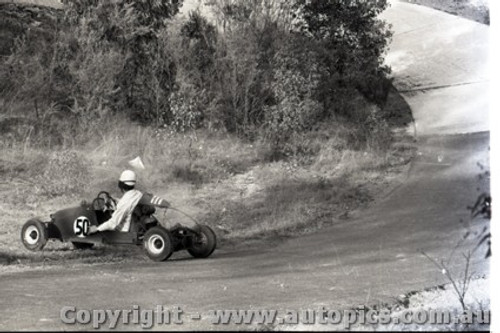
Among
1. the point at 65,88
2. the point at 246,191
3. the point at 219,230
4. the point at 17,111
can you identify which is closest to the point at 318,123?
the point at 246,191

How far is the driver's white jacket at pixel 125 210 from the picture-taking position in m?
6.91

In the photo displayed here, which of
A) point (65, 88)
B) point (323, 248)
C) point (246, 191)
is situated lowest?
point (323, 248)

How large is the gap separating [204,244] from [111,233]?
0.91 m

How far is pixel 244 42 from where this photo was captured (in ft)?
24.6

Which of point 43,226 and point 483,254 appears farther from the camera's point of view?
point 43,226

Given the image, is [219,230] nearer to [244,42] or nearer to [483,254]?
[244,42]

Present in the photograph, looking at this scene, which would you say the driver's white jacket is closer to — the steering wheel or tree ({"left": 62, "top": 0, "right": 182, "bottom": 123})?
the steering wheel

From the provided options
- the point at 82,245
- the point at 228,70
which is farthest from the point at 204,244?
the point at 228,70

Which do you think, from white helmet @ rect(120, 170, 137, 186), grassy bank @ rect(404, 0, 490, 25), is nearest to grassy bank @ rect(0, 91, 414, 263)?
white helmet @ rect(120, 170, 137, 186)

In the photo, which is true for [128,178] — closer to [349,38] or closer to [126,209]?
[126,209]

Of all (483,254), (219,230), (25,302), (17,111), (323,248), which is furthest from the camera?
(17,111)

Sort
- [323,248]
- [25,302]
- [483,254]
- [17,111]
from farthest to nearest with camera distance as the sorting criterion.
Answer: [17,111]
[323,248]
[483,254]
[25,302]

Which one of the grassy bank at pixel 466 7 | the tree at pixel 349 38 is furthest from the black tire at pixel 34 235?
the grassy bank at pixel 466 7

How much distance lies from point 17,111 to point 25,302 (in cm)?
288
